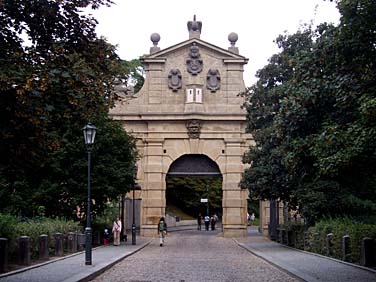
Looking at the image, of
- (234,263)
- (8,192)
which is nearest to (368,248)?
(234,263)

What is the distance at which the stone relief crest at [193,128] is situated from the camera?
4841 cm

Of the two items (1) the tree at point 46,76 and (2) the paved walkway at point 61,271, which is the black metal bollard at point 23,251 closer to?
(2) the paved walkway at point 61,271

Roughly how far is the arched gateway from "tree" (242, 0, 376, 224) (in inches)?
703

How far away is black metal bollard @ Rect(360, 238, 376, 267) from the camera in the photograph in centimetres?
1888

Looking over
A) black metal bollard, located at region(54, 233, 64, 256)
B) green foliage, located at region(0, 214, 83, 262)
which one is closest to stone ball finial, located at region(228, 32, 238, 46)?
green foliage, located at region(0, 214, 83, 262)

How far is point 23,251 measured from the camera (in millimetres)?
19703

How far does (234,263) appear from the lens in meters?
23.3

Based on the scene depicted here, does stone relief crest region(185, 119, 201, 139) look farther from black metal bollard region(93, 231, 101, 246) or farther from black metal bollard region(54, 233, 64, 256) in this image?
black metal bollard region(54, 233, 64, 256)

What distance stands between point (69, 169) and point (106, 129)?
3.40 meters

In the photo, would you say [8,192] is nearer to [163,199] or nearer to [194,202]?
[163,199]

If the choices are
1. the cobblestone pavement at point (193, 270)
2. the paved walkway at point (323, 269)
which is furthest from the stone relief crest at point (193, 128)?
the paved walkway at point (323, 269)

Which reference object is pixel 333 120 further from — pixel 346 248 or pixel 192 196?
pixel 192 196

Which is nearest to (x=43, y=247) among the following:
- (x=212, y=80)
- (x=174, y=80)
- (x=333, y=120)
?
(x=333, y=120)

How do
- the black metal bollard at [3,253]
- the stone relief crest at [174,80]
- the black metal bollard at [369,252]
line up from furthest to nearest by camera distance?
the stone relief crest at [174,80]
the black metal bollard at [369,252]
the black metal bollard at [3,253]
